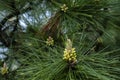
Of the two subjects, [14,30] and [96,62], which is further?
[14,30]

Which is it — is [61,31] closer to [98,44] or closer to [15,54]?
[15,54]

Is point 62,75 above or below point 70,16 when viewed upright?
below

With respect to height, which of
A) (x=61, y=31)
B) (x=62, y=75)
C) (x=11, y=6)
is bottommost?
(x=62, y=75)

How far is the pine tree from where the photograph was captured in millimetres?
1053

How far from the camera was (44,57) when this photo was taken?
1155mm

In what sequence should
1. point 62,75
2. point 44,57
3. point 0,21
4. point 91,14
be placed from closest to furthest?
point 62,75, point 44,57, point 91,14, point 0,21

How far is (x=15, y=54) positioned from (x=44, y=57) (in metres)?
0.19

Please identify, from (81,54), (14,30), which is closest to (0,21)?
(14,30)

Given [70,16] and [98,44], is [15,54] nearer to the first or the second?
[70,16]

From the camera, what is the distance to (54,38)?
130 centimetres

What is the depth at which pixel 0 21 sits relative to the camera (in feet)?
4.50

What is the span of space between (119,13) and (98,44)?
0.19 metres

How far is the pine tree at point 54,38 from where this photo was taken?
1053 millimetres

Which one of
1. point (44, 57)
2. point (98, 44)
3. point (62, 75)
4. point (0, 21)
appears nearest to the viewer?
point (62, 75)
